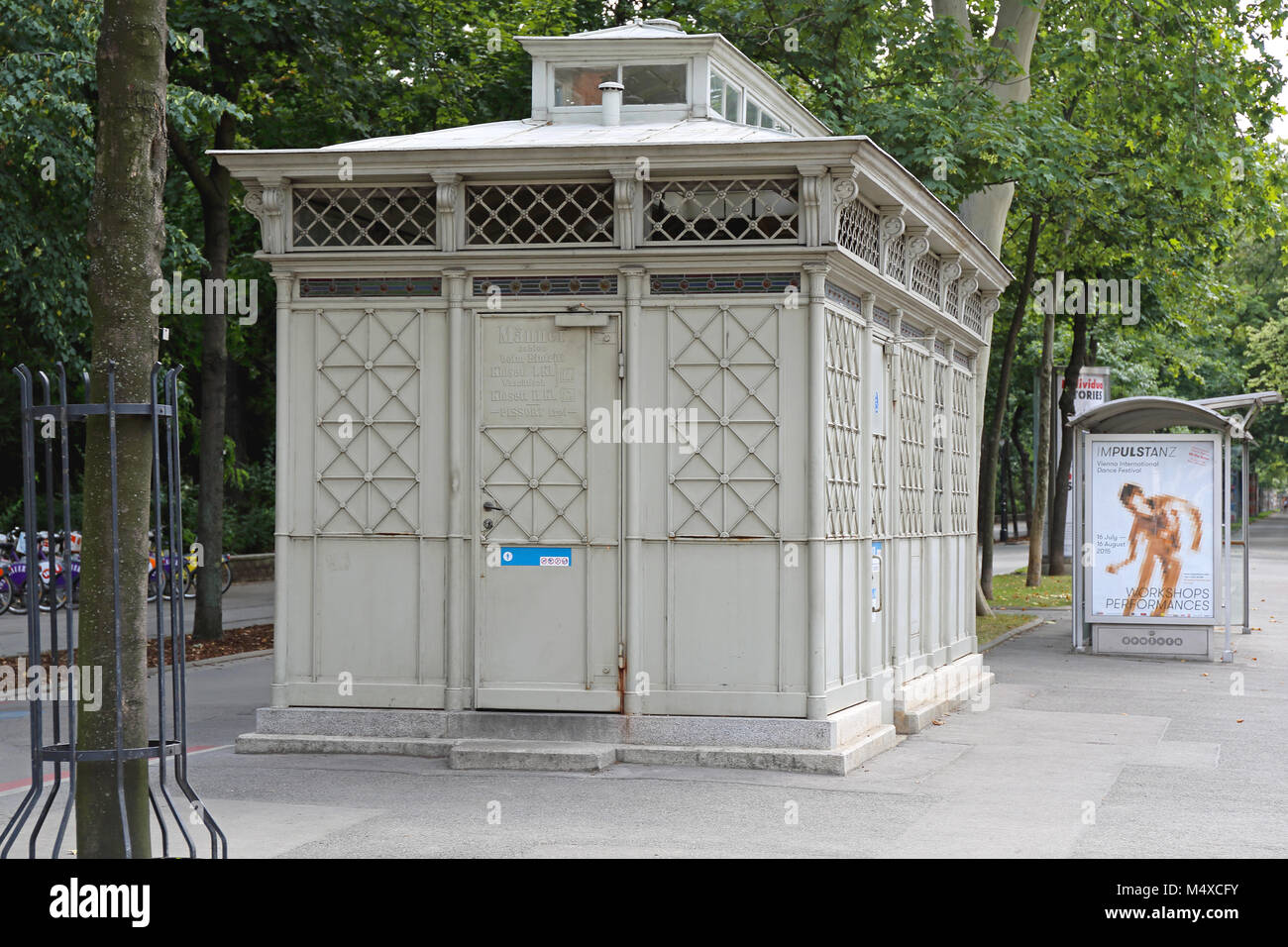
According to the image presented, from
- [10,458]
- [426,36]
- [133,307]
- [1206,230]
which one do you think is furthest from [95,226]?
[10,458]

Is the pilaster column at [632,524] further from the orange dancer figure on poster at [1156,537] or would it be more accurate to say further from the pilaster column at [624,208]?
the orange dancer figure on poster at [1156,537]

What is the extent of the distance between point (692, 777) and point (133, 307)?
4878 millimetres

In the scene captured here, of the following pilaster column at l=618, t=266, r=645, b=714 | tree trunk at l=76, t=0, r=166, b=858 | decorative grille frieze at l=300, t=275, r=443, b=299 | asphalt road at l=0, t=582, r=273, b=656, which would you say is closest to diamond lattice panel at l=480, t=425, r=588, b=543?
pilaster column at l=618, t=266, r=645, b=714

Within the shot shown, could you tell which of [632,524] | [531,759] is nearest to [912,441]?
[632,524]

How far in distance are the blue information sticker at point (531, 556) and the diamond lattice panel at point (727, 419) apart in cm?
80

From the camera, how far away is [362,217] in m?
10.7

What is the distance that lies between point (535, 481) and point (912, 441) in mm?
4085

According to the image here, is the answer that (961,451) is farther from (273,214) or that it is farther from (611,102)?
(273,214)

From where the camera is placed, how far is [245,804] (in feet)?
28.8

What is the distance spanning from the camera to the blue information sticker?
34.1ft

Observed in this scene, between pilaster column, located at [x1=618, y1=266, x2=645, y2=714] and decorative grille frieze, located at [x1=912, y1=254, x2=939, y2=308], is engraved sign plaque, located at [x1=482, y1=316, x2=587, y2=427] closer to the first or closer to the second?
pilaster column, located at [x1=618, y1=266, x2=645, y2=714]

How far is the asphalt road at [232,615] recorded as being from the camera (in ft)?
66.8

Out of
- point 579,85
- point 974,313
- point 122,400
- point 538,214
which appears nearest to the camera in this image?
point 122,400

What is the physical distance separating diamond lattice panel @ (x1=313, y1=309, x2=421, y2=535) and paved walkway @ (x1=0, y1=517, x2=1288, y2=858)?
1.67 metres
